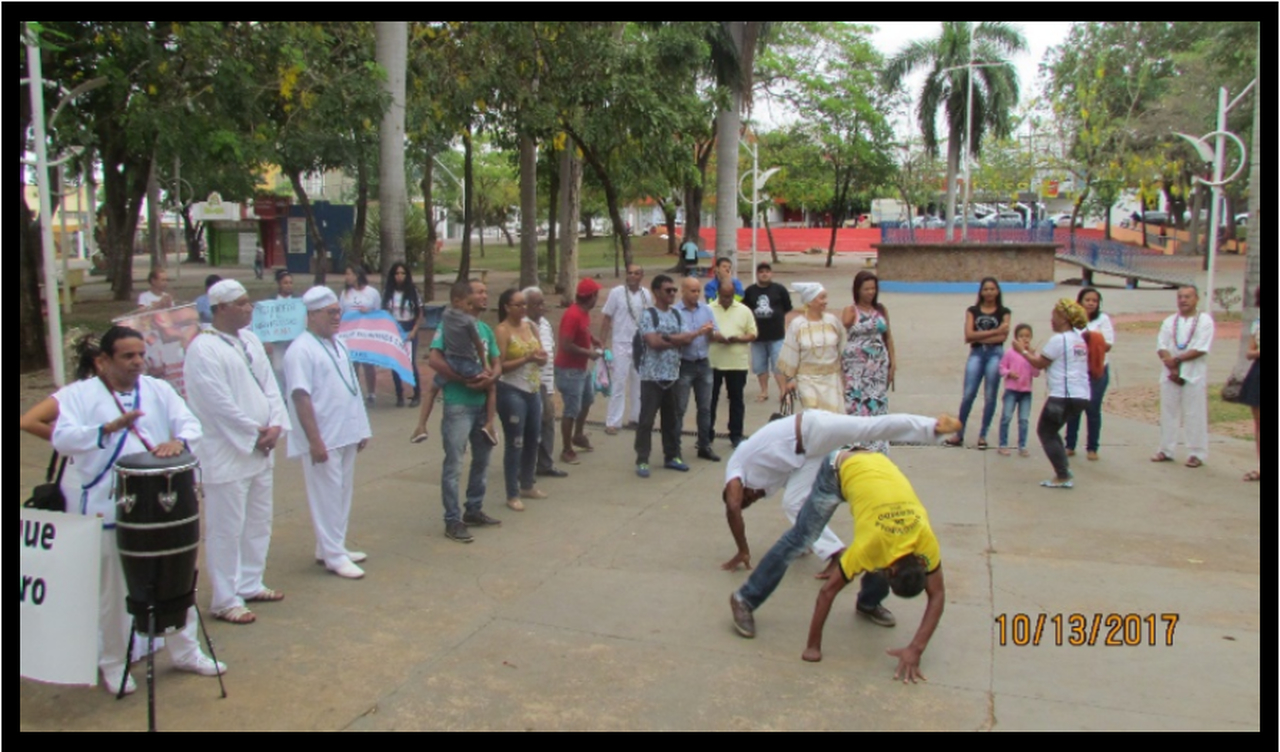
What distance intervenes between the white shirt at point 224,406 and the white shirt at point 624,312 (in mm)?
5353

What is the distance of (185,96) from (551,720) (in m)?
12.8

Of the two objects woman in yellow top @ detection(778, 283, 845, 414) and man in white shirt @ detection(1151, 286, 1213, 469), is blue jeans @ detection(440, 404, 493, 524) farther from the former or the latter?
man in white shirt @ detection(1151, 286, 1213, 469)

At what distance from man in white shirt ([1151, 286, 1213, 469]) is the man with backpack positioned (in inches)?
155

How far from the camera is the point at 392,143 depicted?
44.8ft

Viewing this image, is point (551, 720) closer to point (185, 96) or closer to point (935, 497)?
point (935, 497)

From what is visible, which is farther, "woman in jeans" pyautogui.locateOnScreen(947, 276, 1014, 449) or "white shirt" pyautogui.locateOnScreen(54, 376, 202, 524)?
"woman in jeans" pyautogui.locateOnScreen(947, 276, 1014, 449)

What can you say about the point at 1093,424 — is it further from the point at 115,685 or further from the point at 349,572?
the point at 115,685

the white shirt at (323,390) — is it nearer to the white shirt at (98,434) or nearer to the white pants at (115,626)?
the white shirt at (98,434)

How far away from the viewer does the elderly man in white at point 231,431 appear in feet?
17.6

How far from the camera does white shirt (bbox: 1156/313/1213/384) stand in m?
9.00

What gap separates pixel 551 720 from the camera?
4527 mm

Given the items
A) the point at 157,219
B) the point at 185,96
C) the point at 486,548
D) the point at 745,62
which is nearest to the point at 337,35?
the point at 185,96
